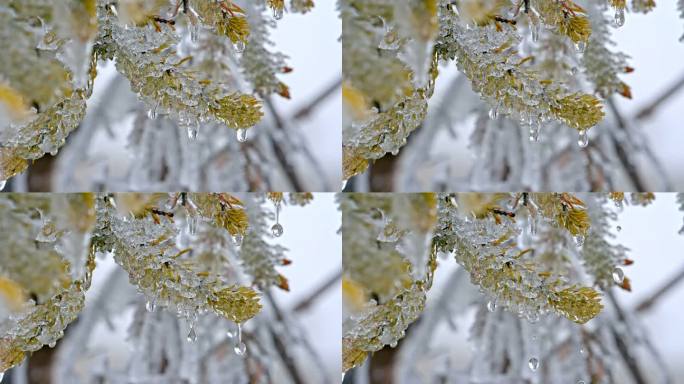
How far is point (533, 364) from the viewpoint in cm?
131

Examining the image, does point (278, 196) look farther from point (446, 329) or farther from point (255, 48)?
point (446, 329)

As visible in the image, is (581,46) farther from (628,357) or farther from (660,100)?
(628,357)

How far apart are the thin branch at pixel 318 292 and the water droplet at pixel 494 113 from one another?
328 millimetres

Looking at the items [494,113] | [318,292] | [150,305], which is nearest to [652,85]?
[494,113]

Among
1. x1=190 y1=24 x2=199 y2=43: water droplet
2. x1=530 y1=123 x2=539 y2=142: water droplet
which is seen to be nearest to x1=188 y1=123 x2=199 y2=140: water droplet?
x1=190 y1=24 x2=199 y2=43: water droplet

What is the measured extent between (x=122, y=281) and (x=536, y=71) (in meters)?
0.68

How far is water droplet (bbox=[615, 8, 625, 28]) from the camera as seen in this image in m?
1.29

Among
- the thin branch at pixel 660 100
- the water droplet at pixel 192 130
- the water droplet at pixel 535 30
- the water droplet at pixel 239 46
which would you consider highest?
the water droplet at pixel 239 46

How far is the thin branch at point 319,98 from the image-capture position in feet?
4.22

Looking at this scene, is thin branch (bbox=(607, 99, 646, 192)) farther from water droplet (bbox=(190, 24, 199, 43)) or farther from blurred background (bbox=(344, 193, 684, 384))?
water droplet (bbox=(190, 24, 199, 43))

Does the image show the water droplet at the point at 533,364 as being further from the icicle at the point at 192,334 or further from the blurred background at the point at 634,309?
the icicle at the point at 192,334

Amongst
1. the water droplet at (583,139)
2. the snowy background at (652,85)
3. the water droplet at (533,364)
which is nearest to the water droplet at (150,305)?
the snowy background at (652,85)

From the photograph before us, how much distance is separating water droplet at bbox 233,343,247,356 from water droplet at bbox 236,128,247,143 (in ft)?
1.01

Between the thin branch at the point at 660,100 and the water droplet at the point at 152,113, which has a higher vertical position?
the water droplet at the point at 152,113
